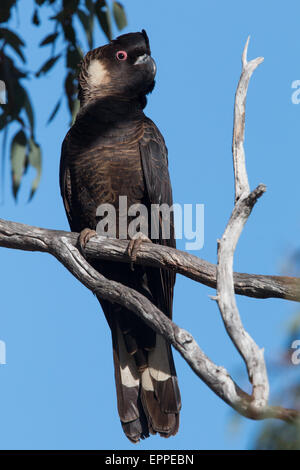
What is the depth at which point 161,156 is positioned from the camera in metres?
3.28

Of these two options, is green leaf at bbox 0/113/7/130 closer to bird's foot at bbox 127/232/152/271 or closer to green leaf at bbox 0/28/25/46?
green leaf at bbox 0/28/25/46

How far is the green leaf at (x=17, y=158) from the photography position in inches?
148

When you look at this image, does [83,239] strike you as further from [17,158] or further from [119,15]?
[119,15]

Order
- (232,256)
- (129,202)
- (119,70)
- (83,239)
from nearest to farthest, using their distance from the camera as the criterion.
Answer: (232,256)
(83,239)
(129,202)
(119,70)

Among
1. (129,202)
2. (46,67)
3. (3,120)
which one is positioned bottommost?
(129,202)

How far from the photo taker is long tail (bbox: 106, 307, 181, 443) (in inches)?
121

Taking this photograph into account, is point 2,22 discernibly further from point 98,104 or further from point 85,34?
point 98,104

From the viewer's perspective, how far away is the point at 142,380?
3232 millimetres

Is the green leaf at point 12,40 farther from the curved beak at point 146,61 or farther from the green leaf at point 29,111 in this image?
the curved beak at point 146,61

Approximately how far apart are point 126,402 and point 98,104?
1.58 metres

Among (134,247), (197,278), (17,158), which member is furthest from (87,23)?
(197,278)

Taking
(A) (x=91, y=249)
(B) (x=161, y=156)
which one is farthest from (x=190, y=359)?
(B) (x=161, y=156)

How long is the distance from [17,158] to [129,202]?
0.99 meters
